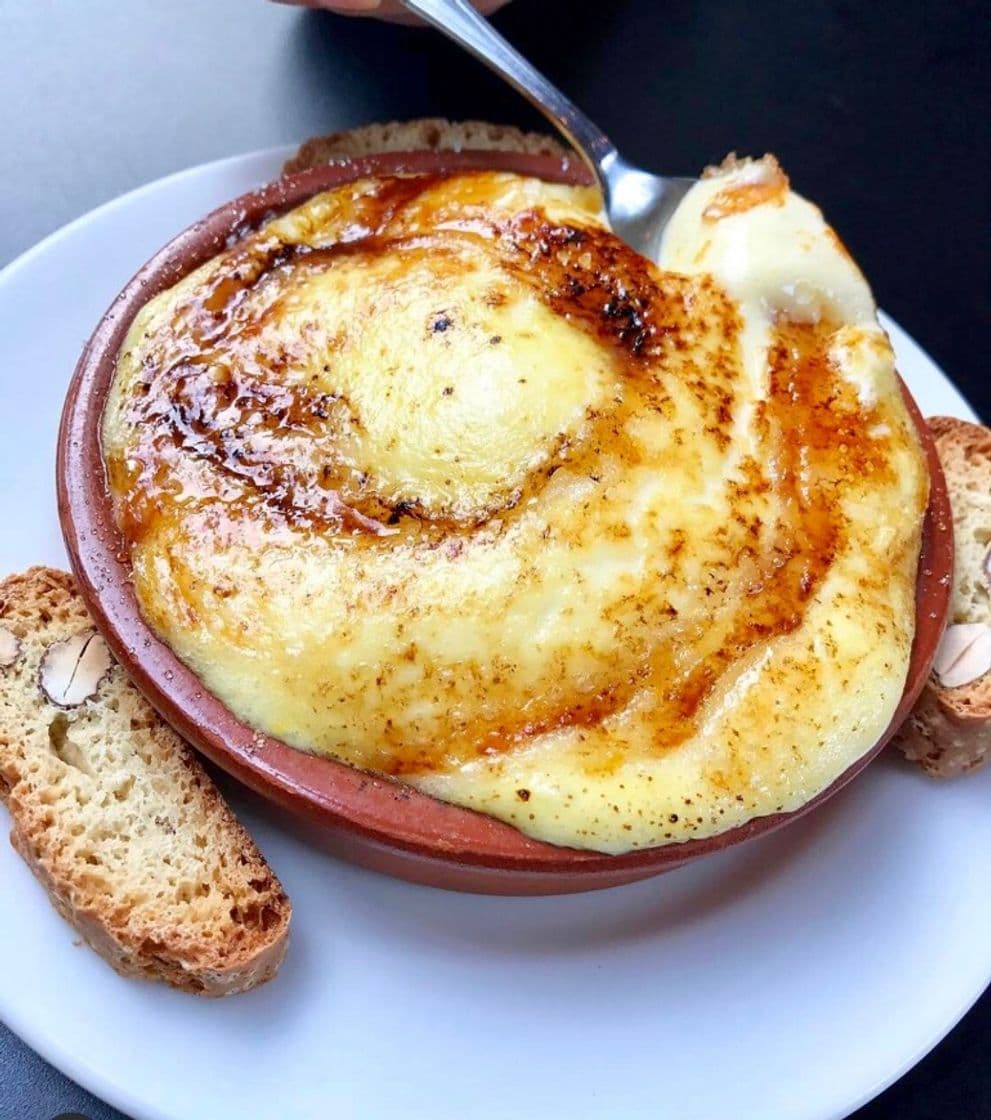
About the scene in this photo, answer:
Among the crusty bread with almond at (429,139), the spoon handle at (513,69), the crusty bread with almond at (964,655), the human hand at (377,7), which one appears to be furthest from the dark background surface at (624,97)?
the crusty bread with almond at (964,655)

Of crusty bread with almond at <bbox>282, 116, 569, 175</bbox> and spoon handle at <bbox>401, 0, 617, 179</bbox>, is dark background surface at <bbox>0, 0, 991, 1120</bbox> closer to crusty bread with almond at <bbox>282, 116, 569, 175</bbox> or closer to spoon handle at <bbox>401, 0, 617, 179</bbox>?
crusty bread with almond at <bbox>282, 116, 569, 175</bbox>

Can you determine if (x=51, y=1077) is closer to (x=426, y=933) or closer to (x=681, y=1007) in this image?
(x=426, y=933)

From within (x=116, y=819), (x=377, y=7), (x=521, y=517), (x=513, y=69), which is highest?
(x=377, y=7)

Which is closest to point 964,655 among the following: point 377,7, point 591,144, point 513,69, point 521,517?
point 521,517

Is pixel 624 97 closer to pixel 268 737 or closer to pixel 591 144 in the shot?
pixel 591 144

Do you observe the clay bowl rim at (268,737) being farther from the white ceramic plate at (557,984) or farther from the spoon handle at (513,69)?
the spoon handle at (513,69)

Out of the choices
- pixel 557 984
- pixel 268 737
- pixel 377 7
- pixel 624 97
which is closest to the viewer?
pixel 268 737

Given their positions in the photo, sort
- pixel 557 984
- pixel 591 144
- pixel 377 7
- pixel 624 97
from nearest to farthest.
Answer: pixel 557 984 → pixel 591 144 → pixel 377 7 → pixel 624 97
